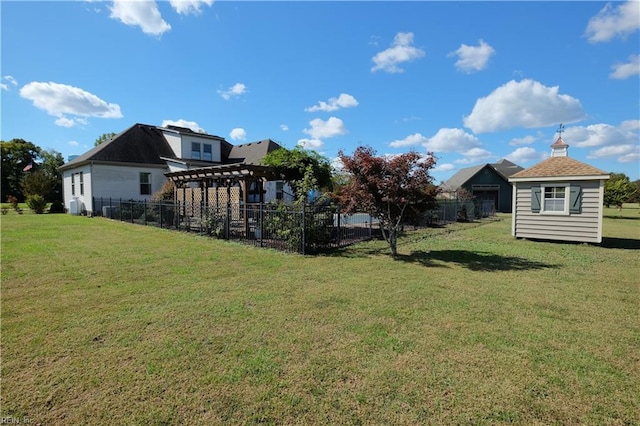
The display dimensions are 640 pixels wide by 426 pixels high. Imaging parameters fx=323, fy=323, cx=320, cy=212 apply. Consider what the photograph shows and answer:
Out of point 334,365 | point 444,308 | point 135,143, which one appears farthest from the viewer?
point 135,143

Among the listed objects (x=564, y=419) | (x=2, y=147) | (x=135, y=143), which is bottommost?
(x=564, y=419)

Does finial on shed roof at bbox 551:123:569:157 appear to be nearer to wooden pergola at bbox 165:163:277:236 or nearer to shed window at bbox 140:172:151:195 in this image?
wooden pergola at bbox 165:163:277:236

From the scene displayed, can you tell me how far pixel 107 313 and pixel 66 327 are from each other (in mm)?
489

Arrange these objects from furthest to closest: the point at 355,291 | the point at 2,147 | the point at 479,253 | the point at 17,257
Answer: the point at 2,147 < the point at 479,253 < the point at 17,257 < the point at 355,291

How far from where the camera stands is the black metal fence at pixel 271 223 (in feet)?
29.4

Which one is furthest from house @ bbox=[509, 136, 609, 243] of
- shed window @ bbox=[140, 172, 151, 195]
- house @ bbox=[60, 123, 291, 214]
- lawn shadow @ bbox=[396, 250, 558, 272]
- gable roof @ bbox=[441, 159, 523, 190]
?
shed window @ bbox=[140, 172, 151, 195]

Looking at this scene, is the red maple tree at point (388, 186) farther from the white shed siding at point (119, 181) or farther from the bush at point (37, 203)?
the bush at point (37, 203)

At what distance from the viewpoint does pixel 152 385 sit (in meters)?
2.74

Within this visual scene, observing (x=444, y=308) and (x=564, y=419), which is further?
(x=444, y=308)

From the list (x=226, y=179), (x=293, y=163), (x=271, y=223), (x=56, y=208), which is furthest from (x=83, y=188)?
(x=271, y=223)

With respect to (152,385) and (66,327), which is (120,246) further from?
(152,385)

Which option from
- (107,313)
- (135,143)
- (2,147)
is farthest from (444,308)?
(2,147)

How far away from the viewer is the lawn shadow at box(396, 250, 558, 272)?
24.1 ft

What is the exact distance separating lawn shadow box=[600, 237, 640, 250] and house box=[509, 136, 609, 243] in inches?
26.6
